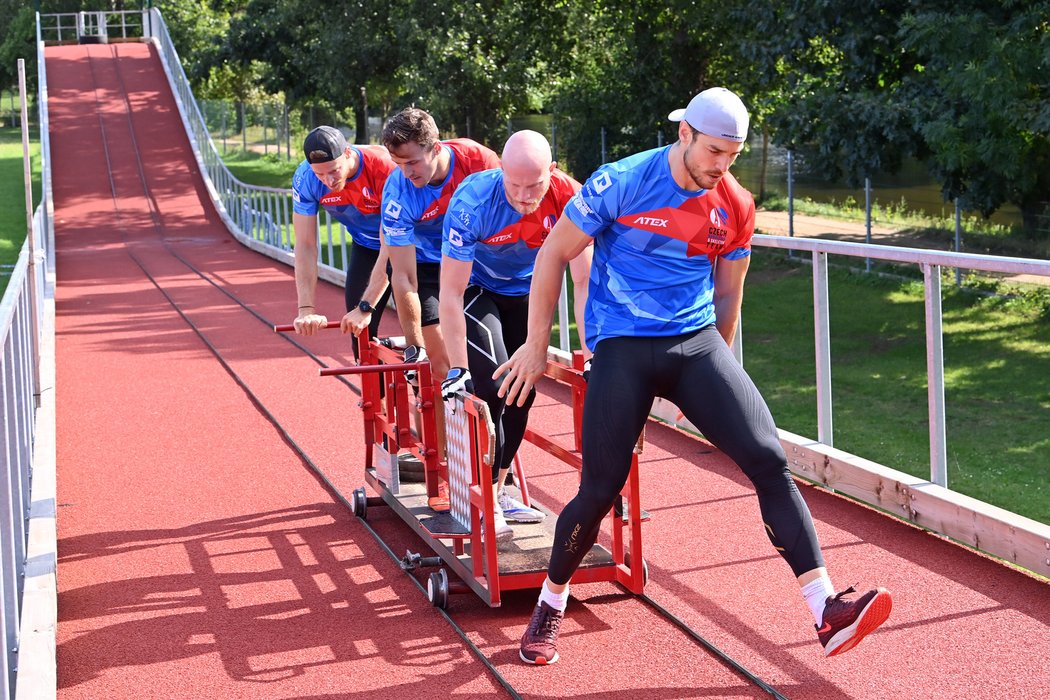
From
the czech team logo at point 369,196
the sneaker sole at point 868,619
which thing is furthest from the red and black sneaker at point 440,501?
the sneaker sole at point 868,619

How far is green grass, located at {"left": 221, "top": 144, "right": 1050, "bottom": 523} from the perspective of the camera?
9250 mm

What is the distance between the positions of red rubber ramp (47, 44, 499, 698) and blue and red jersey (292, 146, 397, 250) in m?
1.54

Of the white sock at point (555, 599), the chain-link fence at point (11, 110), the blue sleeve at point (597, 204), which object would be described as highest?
the chain-link fence at point (11, 110)

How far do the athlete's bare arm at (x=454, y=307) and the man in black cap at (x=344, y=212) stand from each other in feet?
3.68

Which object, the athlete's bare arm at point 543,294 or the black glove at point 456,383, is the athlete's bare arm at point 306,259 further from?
the athlete's bare arm at point 543,294

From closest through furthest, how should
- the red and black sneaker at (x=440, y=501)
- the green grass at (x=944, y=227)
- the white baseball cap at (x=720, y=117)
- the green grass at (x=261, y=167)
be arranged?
the white baseball cap at (x=720, y=117) < the red and black sneaker at (x=440, y=501) < the green grass at (x=944, y=227) < the green grass at (x=261, y=167)

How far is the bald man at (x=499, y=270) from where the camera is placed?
5039 mm

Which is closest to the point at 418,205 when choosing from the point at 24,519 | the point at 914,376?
the point at 24,519

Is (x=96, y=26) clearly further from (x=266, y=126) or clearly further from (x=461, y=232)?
(x=461, y=232)

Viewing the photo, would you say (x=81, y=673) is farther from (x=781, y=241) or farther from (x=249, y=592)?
(x=781, y=241)

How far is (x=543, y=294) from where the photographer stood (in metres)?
4.43

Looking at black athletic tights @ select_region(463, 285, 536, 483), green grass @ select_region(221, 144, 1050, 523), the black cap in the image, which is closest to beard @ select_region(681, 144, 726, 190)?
black athletic tights @ select_region(463, 285, 536, 483)

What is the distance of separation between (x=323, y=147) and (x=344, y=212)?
3.34 feet

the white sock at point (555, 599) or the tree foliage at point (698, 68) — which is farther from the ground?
the tree foliage at point (698, 68)
